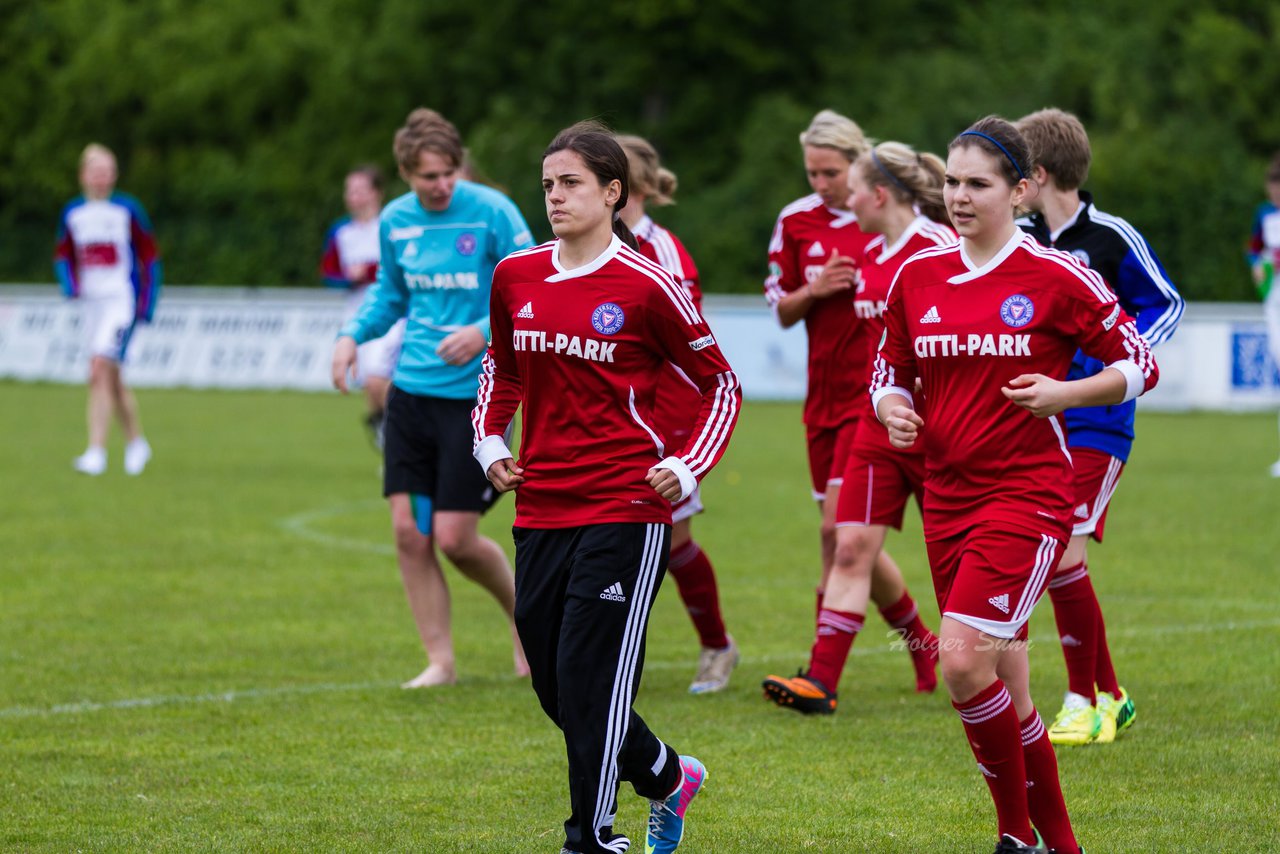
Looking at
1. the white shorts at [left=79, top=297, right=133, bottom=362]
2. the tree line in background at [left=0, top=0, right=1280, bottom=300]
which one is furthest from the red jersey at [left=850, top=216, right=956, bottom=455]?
the tree line in background at [left=0, top=0, right=1280, bottom=300]

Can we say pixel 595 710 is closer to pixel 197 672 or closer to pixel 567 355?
→ pixel 567 355

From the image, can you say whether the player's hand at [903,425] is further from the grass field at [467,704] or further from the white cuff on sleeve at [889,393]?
the grass field at [467,704]

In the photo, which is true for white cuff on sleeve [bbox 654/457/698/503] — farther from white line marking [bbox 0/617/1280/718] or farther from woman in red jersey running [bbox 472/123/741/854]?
white line marking [bbox 0/617/1280/718]

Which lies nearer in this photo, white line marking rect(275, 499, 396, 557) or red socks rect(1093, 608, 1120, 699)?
red socks rect(1093, 608, 1120, 699)

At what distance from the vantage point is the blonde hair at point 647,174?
7332mm

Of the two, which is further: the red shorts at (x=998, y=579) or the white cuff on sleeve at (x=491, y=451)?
the white cuff on sleeve at (x=491, y=451)

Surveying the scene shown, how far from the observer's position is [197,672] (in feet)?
25.2

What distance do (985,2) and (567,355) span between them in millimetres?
34073

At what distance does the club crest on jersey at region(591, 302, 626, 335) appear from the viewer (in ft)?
15.6

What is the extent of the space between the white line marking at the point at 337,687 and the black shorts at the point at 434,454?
2.63 ft

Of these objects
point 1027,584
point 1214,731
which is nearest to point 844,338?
point 1214,731

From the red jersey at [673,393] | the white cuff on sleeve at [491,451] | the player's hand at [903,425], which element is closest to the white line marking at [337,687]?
the red jersey at [673,393]

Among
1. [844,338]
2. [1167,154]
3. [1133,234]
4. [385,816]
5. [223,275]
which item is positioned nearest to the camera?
[385,816]

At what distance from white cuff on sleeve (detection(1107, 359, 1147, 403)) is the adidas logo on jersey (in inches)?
54.5
